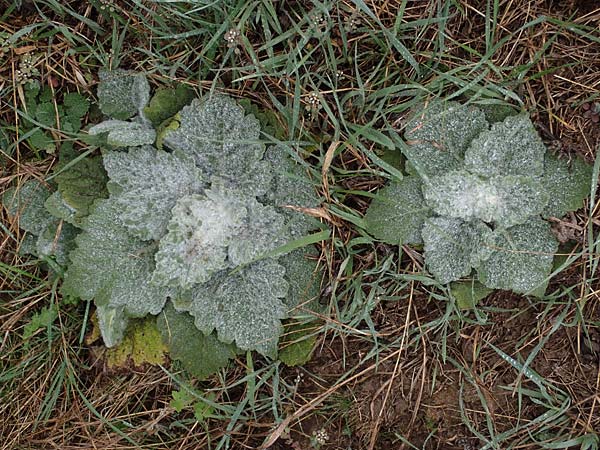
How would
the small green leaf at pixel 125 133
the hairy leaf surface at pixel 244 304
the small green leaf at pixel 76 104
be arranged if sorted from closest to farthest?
the small green leaf at pixel 125 133 < the hairy leaf surface at pixel 244 304 < the small green leaf at pixel 76 104

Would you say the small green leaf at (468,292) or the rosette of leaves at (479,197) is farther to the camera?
the small green leaf at (468,292)

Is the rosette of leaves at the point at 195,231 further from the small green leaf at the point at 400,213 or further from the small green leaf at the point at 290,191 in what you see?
the small green leaf at the point at 400,213

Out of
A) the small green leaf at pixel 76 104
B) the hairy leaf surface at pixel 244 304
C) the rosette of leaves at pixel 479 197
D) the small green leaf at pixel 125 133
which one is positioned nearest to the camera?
the small green leaf at pixel 125 133

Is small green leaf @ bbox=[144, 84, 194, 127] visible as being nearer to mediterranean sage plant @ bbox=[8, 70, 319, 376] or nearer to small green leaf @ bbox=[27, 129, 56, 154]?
mediterranean sage plant @ bbox=[8, 70, 319, 376]

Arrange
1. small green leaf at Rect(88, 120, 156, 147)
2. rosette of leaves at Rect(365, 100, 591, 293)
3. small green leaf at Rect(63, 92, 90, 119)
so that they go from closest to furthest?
small green leaf at Rect(88, 120, 156, 147), rosette of leaves at Rect(365, 100, 591, 293), small green leaf at Rect(63, 92, 90, 119)

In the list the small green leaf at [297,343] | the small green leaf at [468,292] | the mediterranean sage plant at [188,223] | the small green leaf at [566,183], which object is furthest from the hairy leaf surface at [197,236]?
the small green leaf at [566,183]

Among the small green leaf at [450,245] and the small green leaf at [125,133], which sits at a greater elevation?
the small green leaf at [125,133]

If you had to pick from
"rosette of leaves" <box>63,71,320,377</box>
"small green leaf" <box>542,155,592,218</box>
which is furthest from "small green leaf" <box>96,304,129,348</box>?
"small green leaf" <box>542,155,592,218</box>
